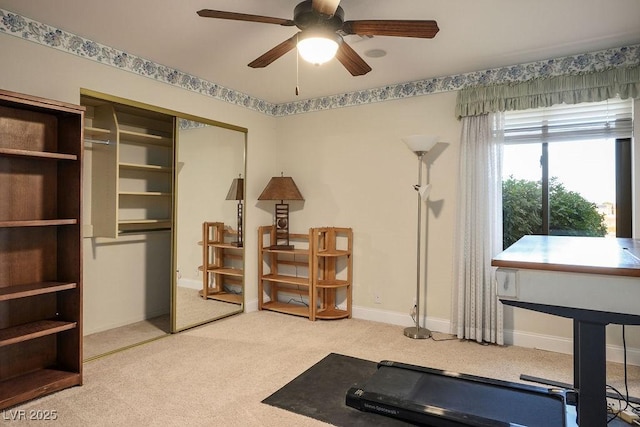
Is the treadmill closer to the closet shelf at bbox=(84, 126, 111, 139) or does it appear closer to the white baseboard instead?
the white baseboard

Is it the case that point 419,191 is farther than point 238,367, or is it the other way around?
point 419,191

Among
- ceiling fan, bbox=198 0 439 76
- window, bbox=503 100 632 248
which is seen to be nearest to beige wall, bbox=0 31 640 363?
window, bbox=503 100 632 248

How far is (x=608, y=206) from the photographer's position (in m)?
3.36

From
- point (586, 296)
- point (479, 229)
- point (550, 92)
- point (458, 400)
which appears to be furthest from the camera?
point (479, 229)

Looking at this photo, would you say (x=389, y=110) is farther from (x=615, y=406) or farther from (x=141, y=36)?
(x=615, y=406)

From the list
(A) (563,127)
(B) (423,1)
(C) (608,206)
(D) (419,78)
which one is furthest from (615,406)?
(D) (419,78)

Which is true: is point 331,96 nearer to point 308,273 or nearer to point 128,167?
point 308,273

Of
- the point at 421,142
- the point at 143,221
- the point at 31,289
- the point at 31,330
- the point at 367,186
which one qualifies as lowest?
the point at 31,330

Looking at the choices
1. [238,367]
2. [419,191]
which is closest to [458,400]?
→ [238,367]

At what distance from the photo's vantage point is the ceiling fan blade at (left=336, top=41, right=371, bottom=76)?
2.45 metres

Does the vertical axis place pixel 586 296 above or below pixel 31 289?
above

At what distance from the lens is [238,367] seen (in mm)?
3000

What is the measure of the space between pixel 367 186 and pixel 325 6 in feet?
8.40

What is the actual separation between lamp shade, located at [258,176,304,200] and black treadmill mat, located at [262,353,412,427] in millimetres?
1889
